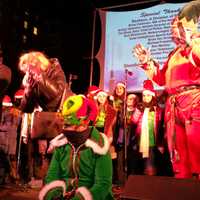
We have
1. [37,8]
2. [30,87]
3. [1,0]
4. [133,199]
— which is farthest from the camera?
[37,8]

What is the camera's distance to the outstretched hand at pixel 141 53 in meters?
6.15

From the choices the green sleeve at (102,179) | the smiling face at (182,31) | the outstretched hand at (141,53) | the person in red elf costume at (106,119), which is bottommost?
the green sleeve at (102,179)

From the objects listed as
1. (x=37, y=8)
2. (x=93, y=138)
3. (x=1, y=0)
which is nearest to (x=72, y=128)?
(x=93, y=138)

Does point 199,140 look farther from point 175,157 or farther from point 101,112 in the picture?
point 101,112

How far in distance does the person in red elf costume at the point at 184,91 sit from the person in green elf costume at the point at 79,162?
9.22 ft

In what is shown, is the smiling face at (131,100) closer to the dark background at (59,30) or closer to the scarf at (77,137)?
the dark background at (59,30)

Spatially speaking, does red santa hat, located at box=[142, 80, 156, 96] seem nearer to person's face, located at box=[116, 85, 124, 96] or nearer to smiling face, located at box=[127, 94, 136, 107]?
smiling face, located at box=[127, 94, 136, 107]

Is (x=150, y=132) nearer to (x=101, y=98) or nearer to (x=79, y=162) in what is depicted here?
(x=101, y=98)

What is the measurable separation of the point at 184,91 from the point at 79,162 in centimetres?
307

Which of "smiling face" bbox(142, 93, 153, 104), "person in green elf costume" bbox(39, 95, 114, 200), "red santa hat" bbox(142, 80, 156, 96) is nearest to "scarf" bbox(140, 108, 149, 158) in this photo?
"smiling face" bbox(142, 93, 153, 104)

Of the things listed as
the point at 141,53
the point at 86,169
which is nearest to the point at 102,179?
the point at 86,169

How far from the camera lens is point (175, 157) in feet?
17.4

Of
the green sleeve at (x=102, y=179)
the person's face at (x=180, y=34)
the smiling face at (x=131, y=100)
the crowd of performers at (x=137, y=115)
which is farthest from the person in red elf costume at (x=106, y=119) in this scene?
the green sleeve at (x=102, y=179)

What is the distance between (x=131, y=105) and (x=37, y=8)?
517 cm
